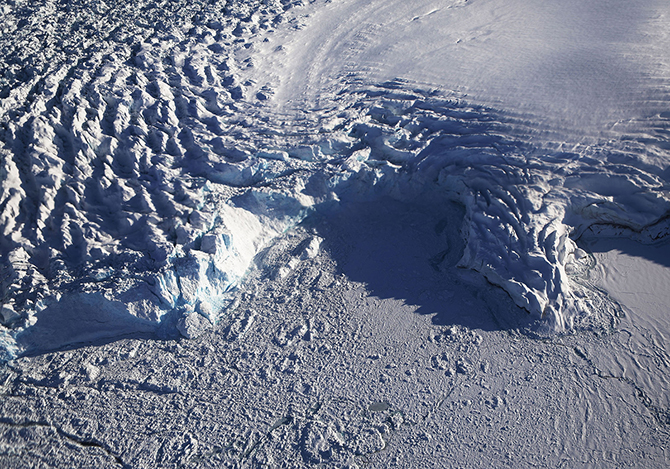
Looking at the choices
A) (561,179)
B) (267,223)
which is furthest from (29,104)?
(561,179)

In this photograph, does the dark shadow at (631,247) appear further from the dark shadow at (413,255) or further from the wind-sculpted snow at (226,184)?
the dark shadow at (413,255)

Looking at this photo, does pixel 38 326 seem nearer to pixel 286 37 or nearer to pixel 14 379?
pixel 14 379

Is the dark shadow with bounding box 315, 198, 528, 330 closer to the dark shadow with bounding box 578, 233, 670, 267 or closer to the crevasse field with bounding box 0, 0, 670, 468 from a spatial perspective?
the crevasse field with bounding box 0, 0, 670, 468

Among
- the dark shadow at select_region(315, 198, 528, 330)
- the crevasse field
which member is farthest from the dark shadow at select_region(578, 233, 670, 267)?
the dark shadow at select_region(315, 198, 528, 330)

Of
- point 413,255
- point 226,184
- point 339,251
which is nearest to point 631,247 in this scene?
point 413,255

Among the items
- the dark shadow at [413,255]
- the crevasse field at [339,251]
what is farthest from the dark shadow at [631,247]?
the dark shadow at [413,255]
